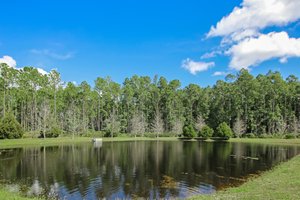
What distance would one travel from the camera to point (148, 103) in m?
113

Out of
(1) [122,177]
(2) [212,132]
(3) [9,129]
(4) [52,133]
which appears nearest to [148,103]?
(2) [212,132]

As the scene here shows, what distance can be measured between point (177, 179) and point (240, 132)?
6434cm

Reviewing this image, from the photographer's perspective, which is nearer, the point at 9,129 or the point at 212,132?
the point at 9,129

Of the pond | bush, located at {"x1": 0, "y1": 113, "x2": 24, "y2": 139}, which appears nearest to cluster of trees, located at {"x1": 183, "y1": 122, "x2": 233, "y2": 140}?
the pond

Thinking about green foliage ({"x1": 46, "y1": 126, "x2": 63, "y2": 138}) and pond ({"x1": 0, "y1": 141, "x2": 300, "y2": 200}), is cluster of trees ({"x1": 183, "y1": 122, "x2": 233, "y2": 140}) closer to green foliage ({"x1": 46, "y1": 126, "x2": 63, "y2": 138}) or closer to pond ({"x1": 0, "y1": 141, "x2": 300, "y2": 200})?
green foliage ({"x1": 46, "y1": 126, "x2": 63, "y2": 138})

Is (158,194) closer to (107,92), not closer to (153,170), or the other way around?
(153,170)

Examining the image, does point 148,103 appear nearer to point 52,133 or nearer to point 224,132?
point 224,132

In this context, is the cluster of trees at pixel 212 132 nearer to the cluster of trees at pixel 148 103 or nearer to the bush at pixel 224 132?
the bush at pixel 224 132

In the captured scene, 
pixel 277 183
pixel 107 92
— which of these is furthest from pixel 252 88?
pixel 277 183

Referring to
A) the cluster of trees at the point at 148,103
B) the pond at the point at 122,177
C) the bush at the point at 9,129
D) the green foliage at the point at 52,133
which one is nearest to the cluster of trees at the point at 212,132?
the cluster of trees at the point at 148,103

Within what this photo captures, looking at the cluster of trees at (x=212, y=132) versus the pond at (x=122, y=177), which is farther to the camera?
the cluster of trees at (x=212, y=132)

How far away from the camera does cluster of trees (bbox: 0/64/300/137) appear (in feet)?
286

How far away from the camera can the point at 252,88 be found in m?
94.8

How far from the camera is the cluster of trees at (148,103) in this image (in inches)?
3435
